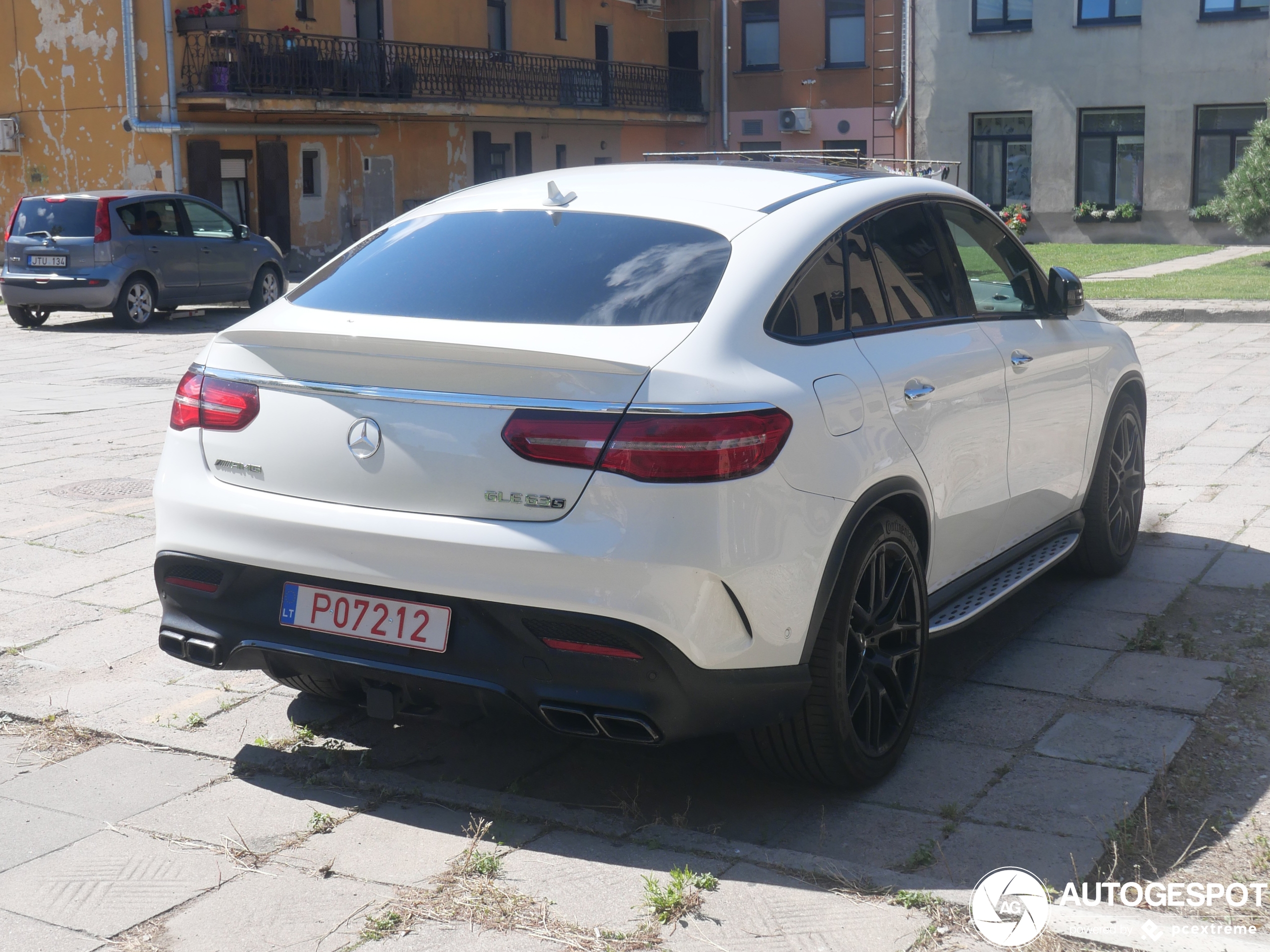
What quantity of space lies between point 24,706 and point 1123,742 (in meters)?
3.38

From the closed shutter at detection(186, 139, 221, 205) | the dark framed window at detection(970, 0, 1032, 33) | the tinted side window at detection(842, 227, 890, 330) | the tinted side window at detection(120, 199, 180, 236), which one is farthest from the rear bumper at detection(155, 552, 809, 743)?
the dark framed window at detection(970, 0, 1032, 33)

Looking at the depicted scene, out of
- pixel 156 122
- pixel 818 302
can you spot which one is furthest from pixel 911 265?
pixel 156 122

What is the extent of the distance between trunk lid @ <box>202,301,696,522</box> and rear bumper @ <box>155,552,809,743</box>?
9.8 inches

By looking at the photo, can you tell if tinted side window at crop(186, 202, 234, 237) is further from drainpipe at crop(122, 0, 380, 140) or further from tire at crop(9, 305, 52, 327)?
drainpipe at crop(122, 0, 380, 140)

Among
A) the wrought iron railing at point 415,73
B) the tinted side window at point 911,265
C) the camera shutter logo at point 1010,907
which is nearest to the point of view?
the camera shutter logo at point 1010,907

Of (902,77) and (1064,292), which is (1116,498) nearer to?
(1064,292)

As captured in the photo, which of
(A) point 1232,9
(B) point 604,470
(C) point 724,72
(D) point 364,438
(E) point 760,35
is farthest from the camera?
(C) point 724,72

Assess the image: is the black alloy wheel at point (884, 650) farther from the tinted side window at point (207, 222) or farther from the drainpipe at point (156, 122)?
the drainpipe at point (156, 122)

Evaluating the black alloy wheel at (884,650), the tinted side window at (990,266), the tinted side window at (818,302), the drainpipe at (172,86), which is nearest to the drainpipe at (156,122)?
the drainpipe at (172,86)

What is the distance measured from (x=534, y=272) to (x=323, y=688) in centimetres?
140

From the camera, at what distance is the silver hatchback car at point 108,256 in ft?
59.1

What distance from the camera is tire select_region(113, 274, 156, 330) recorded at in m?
18.2

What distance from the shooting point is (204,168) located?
27.9 metres

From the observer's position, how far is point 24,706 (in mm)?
4508
